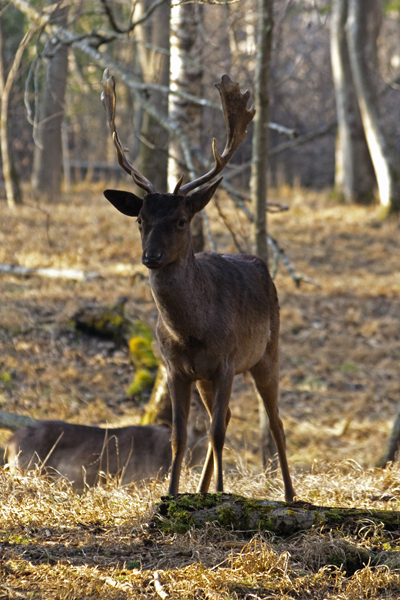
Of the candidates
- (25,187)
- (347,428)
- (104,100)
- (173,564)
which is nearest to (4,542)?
(173,564)

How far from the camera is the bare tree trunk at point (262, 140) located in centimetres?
604

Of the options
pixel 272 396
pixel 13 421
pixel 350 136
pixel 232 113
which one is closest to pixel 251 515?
pixel 272 396

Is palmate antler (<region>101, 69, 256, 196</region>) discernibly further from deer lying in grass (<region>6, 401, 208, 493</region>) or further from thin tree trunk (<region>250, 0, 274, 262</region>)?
deer lying in grass (<region>6, 401, 208, 493</region>)

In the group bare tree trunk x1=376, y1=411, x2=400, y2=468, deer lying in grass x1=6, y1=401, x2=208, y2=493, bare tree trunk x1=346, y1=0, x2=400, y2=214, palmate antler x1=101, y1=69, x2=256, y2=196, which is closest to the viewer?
palmate antler x1=101, y1=69, x2=256, y2=196

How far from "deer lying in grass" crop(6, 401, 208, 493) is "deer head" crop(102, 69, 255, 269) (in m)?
2.69

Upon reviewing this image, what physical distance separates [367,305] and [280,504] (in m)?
9.81

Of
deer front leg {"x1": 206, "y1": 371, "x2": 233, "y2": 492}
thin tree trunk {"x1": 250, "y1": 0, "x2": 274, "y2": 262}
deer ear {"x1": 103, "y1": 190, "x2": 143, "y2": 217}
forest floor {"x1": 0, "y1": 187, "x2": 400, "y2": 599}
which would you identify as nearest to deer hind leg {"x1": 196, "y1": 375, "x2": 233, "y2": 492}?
deer front leg {"x1": 206, "y1": 371, "x2": 233, "y2": 492}

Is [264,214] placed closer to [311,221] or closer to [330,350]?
[330,350]

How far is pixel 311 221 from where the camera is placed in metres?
17.3

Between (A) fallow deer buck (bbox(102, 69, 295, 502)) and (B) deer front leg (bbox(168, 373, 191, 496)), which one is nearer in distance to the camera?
(A) fallow deer buck (bbox(102, 69, 295, 502))

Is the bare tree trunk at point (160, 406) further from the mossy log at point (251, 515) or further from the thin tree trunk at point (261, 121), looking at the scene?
the mossy log at point (251, 515)

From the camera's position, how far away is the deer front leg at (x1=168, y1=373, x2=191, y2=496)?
393cm

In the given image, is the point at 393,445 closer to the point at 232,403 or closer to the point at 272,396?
the point at 272,396

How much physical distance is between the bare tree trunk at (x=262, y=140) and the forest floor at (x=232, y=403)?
326 mm
